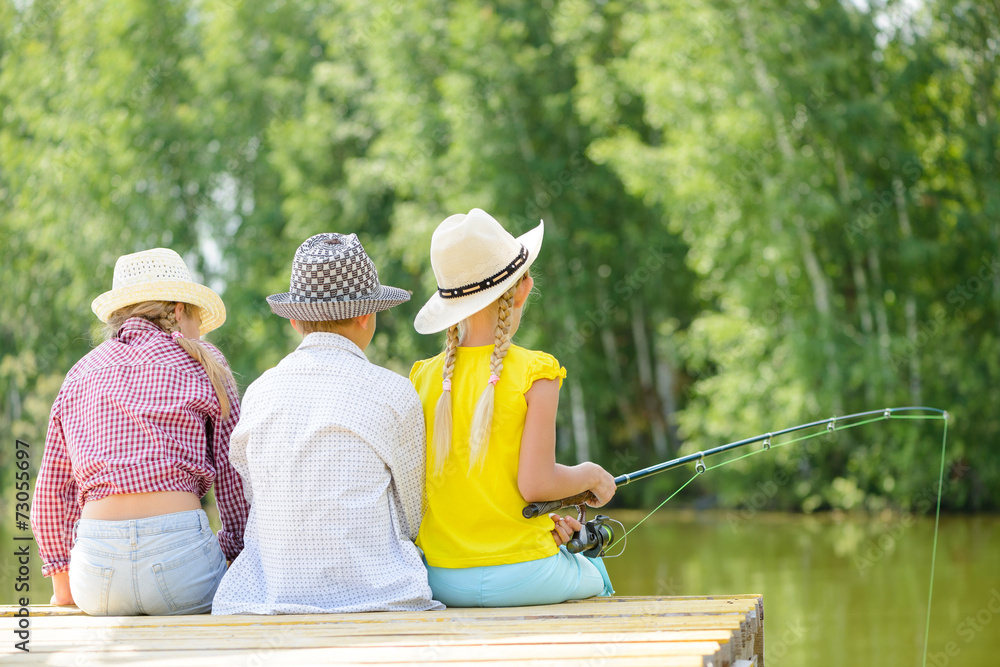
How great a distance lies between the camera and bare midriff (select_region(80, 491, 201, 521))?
2758mm

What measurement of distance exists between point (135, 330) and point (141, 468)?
41 centimetres

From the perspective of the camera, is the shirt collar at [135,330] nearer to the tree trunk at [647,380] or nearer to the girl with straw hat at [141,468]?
the girl with straw hat at [141,468]

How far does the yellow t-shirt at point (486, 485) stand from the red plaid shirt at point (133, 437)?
23.6 inches

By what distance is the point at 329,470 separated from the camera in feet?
8.39

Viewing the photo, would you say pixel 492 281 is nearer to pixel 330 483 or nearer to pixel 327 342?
pixel 327 342

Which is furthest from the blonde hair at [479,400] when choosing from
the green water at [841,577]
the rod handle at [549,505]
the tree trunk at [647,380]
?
the tree trunk at [647,380]

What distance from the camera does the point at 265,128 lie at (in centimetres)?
1552

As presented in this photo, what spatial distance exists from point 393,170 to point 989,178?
6.89 metres

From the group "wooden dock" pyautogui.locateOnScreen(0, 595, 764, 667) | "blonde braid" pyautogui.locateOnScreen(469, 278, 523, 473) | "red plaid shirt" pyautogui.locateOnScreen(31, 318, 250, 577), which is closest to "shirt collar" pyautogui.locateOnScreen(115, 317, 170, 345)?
"red plaid shirt" pyautogui.locateOnScreen(31, 318, 250, 577)

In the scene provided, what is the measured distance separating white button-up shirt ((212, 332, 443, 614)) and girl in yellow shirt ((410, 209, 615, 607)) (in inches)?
3.4

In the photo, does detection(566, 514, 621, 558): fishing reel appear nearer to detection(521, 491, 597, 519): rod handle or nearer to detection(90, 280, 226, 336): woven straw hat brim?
detection(521, 491, 597, 519): rod handle

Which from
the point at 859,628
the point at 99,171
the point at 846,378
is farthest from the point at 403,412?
the point at 99,171

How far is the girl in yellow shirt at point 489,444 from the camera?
8.64 feet

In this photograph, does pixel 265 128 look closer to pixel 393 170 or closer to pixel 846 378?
pixel 393 170
